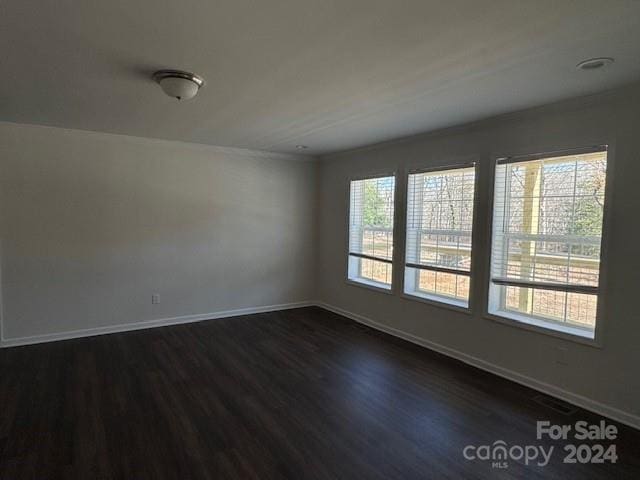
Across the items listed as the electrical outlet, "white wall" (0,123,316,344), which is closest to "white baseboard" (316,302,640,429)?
the electrical outlet

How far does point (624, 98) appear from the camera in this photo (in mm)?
2611

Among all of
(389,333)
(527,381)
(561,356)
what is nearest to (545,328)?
(561,356)

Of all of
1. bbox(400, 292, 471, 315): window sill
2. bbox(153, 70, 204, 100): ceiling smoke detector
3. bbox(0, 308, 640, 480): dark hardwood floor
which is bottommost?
bbox(0, 308, 640, 480): dark hardwood floor

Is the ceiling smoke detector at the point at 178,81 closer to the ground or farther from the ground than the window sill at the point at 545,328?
farther from the ground

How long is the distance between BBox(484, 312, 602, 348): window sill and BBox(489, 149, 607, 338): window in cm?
1

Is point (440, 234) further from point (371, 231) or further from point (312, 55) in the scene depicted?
point (312, 55)

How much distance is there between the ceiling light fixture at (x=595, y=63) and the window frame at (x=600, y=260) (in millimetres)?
721

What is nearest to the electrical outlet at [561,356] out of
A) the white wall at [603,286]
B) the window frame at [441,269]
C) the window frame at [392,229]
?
the white wall at [603,286]

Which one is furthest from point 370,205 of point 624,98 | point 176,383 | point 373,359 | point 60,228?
point 60,228

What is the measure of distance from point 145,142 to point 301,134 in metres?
2.04

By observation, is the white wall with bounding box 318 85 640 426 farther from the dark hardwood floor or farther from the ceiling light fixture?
the ceiling light fixture

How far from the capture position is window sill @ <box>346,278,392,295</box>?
4719mm

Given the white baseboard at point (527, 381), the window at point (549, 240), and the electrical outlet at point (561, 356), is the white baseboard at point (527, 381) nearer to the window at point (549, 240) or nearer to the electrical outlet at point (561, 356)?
the electrical outlet at point (561, 356)

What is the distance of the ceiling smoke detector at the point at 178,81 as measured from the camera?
2.44m
